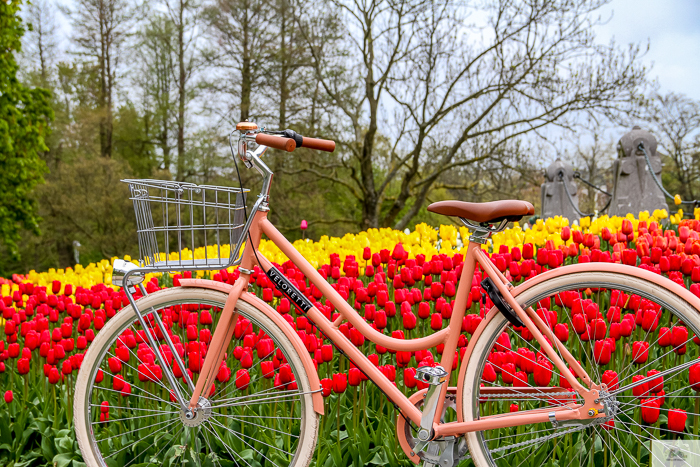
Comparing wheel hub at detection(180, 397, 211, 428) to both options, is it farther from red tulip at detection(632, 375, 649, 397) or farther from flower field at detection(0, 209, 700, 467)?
red tulip at detection(632, 375, 649, 397)

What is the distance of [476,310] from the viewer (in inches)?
111

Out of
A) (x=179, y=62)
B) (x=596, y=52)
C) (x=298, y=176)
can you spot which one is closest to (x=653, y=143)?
(x=596, y=52)

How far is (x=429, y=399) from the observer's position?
172 cm

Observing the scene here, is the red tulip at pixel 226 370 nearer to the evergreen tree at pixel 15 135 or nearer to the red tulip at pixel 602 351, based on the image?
the red tulip at pixel 602 351

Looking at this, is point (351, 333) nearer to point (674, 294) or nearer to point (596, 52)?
point (674, 294)

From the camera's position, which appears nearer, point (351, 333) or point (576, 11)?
point (351, 333)

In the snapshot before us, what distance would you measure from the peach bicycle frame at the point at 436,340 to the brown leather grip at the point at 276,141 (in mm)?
250

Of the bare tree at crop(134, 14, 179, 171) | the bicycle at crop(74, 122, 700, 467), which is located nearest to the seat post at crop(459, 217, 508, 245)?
the bicycle at crop(74, 122, 700, 467)

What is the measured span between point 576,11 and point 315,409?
419 inches

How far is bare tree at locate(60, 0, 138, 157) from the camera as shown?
18.9 m

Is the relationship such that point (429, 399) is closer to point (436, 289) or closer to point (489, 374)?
point (489, 374)

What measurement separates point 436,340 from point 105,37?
21.2 metres

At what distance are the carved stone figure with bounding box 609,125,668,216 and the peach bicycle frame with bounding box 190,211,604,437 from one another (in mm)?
6795

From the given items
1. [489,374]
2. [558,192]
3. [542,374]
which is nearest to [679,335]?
[542,374]
